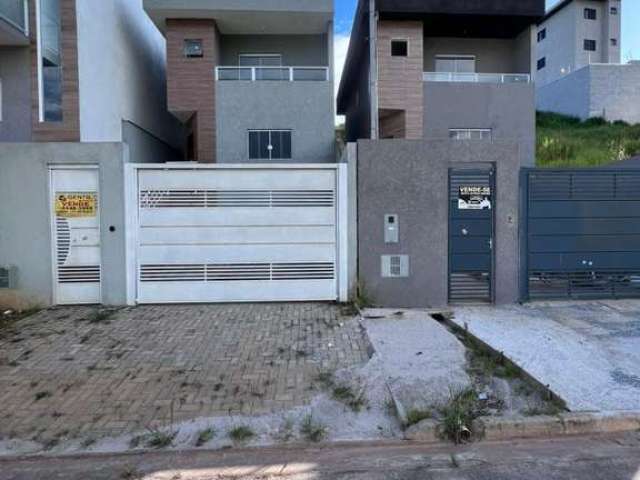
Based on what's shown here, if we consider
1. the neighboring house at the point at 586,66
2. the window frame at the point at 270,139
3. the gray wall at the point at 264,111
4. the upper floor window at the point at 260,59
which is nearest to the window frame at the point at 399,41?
the gray wall at the point at 264,111

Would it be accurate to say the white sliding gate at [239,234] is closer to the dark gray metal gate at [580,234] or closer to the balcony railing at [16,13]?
the dark gray metal gate at [580,234]

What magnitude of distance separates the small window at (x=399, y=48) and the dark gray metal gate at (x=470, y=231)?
10.8m

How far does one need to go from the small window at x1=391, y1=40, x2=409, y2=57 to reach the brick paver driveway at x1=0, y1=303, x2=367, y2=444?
40.9 ft

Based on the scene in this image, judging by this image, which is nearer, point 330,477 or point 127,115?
point 330,477

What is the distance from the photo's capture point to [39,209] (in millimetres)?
8094

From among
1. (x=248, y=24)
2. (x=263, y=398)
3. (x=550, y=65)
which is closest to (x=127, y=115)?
(x=248, y=24)

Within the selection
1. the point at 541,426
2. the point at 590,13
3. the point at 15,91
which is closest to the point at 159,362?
the point at 541,426

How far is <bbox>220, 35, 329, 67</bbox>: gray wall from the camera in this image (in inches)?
704

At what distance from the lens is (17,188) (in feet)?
26.4

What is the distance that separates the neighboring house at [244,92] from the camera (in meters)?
15.7

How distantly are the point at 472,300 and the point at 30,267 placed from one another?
23.9 feet

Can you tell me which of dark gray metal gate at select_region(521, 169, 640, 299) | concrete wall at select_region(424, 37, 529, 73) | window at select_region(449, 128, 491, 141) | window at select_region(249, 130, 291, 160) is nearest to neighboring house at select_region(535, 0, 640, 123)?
concrete wall at select_region(424, 37, 529, 73)

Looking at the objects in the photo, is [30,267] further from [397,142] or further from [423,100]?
[423,100]

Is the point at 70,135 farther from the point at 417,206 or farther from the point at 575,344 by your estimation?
the point at 575,344
